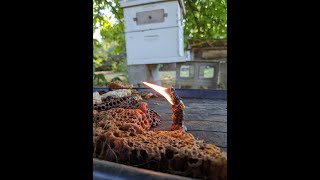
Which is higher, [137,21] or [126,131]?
[137,21]

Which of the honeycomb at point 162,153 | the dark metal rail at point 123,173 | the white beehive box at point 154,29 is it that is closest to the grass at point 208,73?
the white beehive box at point 154,29

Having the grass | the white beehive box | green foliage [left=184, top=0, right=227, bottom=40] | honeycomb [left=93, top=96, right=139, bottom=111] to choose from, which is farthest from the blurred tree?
honeycomb [left=93, top=96, right=139, bottom=111]

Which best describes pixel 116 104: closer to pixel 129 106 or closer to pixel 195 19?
pixel 129 106

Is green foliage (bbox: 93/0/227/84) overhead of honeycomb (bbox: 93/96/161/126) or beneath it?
overhead

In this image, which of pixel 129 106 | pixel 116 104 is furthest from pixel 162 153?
pixel 116 104

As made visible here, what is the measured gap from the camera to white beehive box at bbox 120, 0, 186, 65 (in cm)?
519

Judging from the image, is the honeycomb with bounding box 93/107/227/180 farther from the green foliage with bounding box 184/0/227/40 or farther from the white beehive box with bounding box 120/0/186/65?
the green foliage with bounding box 184/0/227/40

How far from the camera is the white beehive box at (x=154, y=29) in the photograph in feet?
17.0

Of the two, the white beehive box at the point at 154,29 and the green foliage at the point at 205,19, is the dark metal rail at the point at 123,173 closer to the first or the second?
the white beehive box at the point at 154,29

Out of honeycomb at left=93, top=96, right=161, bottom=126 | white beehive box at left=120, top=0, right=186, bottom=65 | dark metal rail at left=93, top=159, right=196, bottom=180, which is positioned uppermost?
white beehive box at left=120, top=0, right=186, bottom=65
